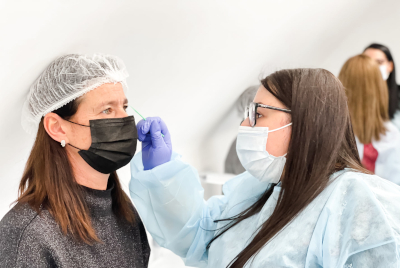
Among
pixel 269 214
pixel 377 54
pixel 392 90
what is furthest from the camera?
pixel 377 54

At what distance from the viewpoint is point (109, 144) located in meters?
1.34

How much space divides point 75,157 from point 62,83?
0.26 metres

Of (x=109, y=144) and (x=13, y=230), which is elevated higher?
(x=109, y=144)

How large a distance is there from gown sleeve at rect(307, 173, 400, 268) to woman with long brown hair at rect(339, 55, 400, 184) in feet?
4.99

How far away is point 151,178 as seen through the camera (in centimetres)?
148

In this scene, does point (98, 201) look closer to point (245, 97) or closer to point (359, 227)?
point (359, 227)

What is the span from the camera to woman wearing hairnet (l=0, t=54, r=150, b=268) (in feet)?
4.11

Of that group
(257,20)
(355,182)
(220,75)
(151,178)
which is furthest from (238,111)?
(355,182)

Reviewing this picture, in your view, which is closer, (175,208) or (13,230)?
(13,230)

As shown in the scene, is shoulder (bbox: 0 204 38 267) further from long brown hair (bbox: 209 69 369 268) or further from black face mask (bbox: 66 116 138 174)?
long brown hair (bbox: 209 69 369 268)

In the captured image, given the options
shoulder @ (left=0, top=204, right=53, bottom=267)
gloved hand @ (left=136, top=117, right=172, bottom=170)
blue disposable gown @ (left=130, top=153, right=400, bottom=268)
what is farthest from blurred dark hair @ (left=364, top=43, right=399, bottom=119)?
shoulder @ (left=0, top=204, right=53, bottom=267)

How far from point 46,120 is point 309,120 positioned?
86 centimetres

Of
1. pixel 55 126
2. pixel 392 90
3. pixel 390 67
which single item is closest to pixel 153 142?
pixel 55 126

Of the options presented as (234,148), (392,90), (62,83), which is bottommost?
(234,148)
